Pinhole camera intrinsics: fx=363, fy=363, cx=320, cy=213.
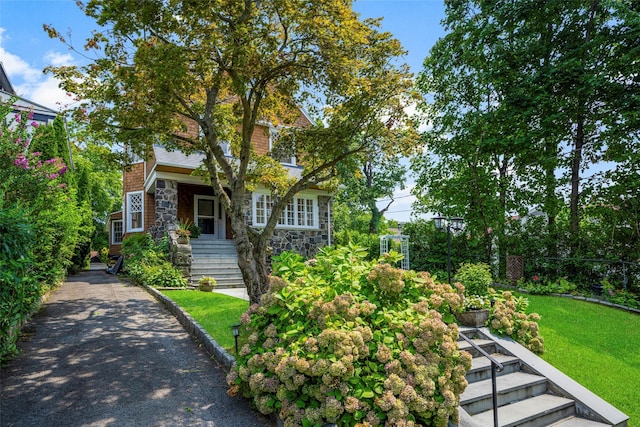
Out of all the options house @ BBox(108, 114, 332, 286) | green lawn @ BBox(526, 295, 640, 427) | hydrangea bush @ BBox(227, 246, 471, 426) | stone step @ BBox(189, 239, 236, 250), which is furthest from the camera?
stone step @ BBox(189, 239, 236, 250)

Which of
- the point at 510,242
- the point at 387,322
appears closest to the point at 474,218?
the point at 510,242

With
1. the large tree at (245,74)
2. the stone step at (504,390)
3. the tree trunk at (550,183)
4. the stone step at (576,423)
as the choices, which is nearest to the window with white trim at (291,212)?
the large tree at (245,74)

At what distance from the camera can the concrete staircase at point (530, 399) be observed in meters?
4.04

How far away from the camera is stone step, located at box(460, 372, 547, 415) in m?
4.09

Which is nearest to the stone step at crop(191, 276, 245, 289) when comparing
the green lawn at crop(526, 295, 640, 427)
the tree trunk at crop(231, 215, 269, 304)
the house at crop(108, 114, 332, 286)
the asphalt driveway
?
the house at crop(108, 114, 332, 286)

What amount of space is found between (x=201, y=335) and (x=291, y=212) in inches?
373

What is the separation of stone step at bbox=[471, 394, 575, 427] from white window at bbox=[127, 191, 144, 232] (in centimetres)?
1432

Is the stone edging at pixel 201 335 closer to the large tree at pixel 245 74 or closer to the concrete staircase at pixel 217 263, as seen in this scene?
the large tree at pixel 245 74

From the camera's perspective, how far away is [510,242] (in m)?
10.2

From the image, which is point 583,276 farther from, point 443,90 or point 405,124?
point 443,90

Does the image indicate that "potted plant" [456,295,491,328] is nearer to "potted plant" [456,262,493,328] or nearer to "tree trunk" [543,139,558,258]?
"potted plant" [456,262,493,328]

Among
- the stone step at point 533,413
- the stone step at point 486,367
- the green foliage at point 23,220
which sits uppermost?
the green foliage at point 23,220

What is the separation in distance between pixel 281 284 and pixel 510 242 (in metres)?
8.56

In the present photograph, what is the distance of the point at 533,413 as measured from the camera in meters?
4.12
